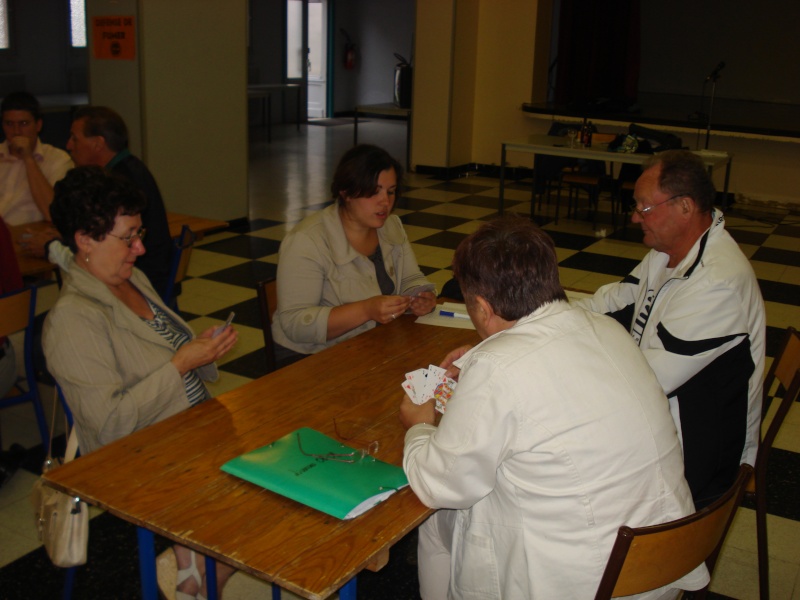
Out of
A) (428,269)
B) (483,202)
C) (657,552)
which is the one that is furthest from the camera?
(483,202)

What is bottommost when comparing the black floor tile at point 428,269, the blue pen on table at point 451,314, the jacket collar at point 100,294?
the black floor tile at point 428,269

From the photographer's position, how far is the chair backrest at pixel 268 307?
2.65 m

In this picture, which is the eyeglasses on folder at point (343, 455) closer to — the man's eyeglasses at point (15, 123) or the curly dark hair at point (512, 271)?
Answer: the curly dark hair at point (512, 271)

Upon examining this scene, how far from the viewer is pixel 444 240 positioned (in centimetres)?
664

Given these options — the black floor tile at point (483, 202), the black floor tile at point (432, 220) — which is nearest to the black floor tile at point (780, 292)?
the black floor tile at point (432, 220)

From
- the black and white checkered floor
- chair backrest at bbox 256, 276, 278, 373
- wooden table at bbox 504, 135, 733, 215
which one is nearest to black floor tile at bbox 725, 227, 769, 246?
the black and white checkered floor

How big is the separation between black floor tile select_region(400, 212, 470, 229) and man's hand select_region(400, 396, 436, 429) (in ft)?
17.5

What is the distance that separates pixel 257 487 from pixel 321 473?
129 mm

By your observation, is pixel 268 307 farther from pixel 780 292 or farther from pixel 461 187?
pixel 461 187

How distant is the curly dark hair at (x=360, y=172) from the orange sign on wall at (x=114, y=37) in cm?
369

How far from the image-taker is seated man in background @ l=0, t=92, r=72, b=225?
13.6 feet

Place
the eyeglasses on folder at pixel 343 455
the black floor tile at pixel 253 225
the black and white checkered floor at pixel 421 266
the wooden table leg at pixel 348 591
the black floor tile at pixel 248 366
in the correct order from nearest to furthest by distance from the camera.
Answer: the wooden table leg at pixel 348 591 < the eyeglasses on folder at pixel 343 455 < the black and white checkered floor at pixel 421 266 < the black floor tile at pixel 248 366 < the black floor tile at pixel 253 225

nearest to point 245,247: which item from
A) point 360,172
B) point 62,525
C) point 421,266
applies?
point 421,266

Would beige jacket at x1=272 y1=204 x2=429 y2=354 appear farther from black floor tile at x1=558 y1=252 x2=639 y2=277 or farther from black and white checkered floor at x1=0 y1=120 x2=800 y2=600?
black floor tile at x1=558 y1=252 x2=639 y2=277
